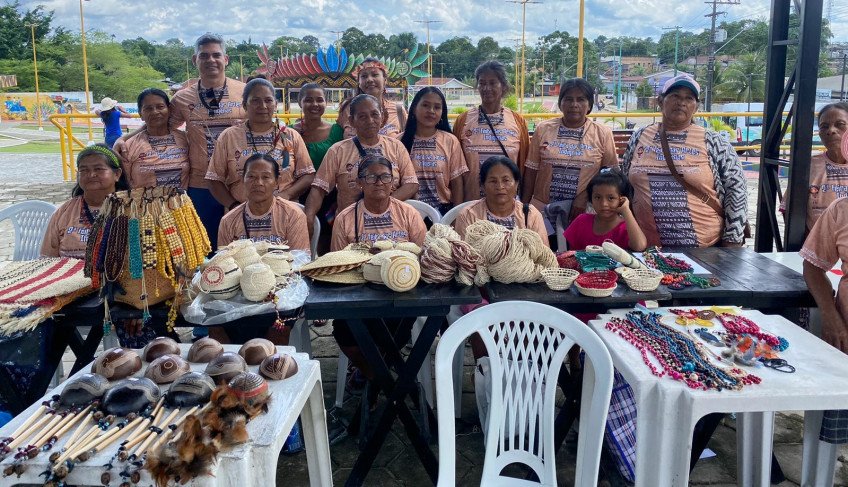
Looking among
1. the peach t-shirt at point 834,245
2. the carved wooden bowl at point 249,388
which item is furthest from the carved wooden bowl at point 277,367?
the peach t-shirt at point 834,245

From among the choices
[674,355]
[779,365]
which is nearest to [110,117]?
[674,355]

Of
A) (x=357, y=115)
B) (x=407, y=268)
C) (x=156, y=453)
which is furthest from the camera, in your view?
(x=357, y=115)

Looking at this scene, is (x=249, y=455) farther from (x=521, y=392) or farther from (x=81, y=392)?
(x=521, y=392)

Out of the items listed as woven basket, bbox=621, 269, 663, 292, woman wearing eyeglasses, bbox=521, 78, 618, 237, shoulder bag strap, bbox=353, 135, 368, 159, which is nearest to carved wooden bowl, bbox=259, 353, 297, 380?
woven basket, bbox=621, 269, 663, 292

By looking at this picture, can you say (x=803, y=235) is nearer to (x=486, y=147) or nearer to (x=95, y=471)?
(x=486, y=147)

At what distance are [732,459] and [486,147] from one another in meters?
2.36

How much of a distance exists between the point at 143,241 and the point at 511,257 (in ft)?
5.03

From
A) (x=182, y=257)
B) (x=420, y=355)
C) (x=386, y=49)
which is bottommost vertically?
(x=420, y=355)

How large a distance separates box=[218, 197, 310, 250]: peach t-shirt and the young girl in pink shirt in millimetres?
1479

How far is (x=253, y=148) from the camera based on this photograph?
396cm

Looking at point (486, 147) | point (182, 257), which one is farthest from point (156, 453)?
point (486, 147)

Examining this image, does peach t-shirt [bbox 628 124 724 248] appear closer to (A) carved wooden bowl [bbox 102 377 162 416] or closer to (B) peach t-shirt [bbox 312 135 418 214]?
(B) peach t-shirt [bbox 312 135 418 214]

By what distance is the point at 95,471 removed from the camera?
163 cm

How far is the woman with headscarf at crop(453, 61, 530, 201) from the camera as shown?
13.9 ft
